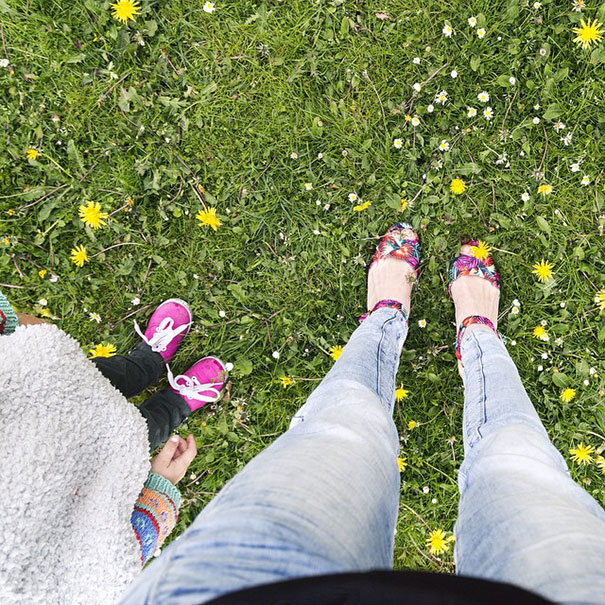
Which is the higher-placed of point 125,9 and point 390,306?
point 125,9

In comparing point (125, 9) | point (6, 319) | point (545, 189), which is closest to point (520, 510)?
point (545, 189)

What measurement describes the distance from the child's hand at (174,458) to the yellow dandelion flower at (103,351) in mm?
513

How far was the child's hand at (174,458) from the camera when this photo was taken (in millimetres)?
1983

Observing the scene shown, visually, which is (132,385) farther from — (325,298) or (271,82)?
(271,82)

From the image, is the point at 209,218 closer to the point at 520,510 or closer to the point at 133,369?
the point at 133,369

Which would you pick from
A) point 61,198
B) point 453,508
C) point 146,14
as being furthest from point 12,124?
point 453,508

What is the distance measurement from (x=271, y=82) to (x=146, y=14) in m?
0.65

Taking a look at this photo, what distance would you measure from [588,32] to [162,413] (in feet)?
8.14

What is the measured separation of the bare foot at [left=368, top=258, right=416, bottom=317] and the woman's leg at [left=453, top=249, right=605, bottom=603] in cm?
56

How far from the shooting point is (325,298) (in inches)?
87.7

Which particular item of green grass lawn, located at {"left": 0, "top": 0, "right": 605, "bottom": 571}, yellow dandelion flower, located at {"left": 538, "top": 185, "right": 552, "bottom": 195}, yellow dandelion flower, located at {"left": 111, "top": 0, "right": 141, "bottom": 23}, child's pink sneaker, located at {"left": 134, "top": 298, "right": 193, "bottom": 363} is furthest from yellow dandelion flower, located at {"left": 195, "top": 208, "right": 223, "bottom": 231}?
yellow dandelion flower, located at {"left": 538, "top": 185, "right": 552, "bottom": 195}

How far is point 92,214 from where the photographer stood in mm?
2145

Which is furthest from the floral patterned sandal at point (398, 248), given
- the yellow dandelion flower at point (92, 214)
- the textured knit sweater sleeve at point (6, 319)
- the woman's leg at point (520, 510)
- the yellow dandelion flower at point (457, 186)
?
the textured knit sweater sleeve at point (6, 319)

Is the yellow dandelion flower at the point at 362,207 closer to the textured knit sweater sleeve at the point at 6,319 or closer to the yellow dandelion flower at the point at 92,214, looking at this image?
the yellow dandelion flower at the point at 92,214
